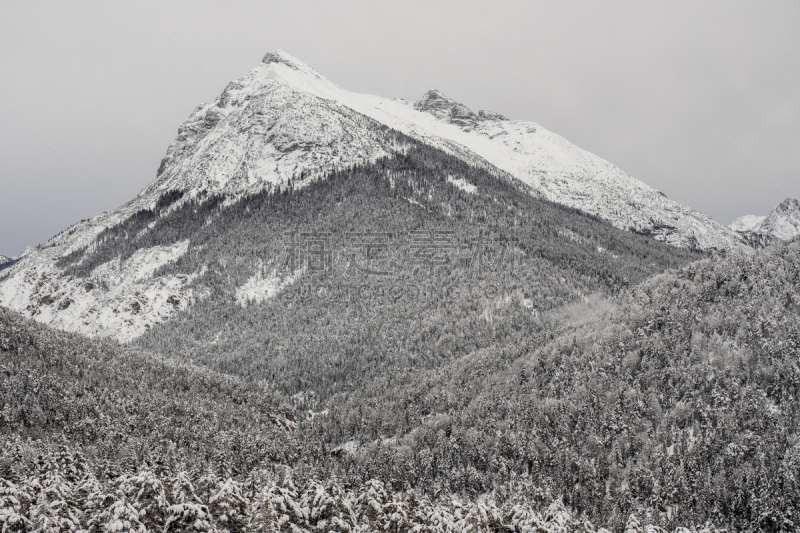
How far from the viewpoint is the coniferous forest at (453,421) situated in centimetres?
4762

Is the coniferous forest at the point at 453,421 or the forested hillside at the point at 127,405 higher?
the coniferous forest at the point at 453,421

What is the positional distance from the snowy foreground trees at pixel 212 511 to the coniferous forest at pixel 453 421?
0.70 feet

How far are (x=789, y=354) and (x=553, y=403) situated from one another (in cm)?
4267

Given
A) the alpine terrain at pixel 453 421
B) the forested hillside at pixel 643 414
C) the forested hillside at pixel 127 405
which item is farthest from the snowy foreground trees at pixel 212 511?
the forested hillside at pixel 127 405

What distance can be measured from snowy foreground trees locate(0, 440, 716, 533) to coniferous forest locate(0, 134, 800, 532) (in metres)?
0.21

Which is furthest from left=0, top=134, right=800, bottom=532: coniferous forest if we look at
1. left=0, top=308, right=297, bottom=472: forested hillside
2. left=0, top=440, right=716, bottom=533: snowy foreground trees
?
left=0, top=308, right=297, bottom=472: forested hillside

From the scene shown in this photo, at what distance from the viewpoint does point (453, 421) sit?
399 ft

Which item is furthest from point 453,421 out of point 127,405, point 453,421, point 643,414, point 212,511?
point 212,511

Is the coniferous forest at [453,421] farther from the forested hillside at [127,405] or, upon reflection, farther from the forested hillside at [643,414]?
the forested hillside at [127,405]

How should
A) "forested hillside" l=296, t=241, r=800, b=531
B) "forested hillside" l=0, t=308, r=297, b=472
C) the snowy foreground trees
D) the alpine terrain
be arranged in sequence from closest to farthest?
the snowy foreground trees → the alpine terrain → "forested hillside" l=296, t=241, r=800, b=531 → "forested hillside" l=0, t=308, r=297, b=472

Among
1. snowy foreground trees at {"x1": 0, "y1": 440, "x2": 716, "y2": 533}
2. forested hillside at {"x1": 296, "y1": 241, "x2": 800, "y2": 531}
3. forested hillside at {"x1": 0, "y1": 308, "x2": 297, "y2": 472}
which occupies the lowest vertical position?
forested hillside at {"x1": 0, "y1": 308, "x2": 297, "y2": 472}

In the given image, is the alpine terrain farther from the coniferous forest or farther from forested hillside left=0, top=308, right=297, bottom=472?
forested hillside left=0, top=308, right=297, bottom=472

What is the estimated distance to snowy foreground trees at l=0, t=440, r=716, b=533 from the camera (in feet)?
120

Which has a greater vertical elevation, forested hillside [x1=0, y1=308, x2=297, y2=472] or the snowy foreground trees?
the snowy foreground trees
